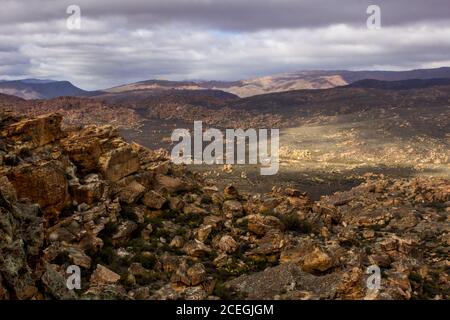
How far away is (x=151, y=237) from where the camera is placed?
19.4 metres

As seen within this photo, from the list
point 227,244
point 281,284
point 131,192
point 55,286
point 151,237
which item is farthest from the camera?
point 131,192

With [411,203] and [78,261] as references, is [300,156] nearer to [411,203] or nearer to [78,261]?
[411,203]

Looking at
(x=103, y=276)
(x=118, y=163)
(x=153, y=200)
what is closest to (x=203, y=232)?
(x=153, y=200)

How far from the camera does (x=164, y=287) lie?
15648 millimetres

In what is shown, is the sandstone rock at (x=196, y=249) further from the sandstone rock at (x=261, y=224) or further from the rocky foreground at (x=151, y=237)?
the sandstone rock at (x=261, y=224)

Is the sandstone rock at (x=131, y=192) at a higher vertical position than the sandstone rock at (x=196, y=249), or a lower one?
higher

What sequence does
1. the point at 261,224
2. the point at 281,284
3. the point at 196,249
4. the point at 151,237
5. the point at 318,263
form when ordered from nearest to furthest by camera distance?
the point at 281,284
the point at 318,263
the point at 196,249
the point at 151,237
the point at 261,224

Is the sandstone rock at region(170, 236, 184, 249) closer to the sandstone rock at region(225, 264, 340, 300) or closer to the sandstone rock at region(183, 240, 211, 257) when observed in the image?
the sandstone rock at region(183, 240, 211, 257)

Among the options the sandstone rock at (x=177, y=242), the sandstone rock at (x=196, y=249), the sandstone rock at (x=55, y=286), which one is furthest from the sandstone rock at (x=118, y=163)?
the sandstone rock at (x=55, y=286)

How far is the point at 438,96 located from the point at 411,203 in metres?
115

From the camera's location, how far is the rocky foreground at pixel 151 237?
44.5 ft

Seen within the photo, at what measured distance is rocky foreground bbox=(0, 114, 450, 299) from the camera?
13.6 m

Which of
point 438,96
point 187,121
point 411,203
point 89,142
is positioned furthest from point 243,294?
point 438,96

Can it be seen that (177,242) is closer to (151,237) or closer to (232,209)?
(151,237)
